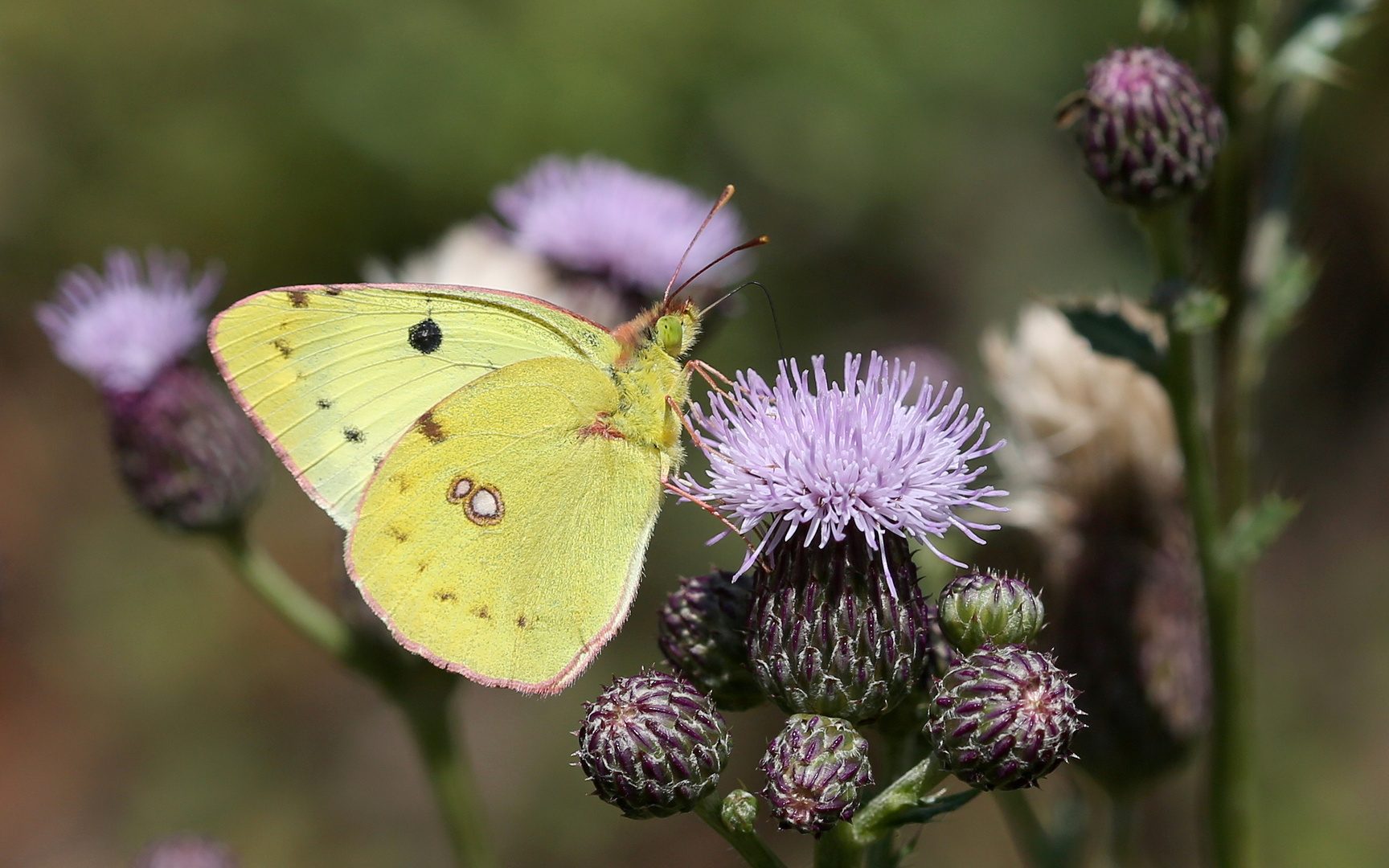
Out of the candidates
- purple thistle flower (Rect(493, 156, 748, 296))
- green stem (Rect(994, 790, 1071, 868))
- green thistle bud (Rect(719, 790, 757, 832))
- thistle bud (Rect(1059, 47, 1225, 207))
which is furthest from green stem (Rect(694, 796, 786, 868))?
purple thistle flower (Rect(493, 156, 748, 296))

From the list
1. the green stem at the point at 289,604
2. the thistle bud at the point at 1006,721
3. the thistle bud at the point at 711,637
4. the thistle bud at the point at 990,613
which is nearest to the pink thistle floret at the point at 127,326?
the green stem at the point at 289,604

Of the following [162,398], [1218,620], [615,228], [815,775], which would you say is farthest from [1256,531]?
[162,398]

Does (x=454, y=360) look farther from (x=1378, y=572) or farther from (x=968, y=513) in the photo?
(x=1378, y=572)

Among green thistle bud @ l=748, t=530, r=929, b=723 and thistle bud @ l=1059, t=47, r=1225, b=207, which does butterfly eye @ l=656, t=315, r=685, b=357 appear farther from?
thistle bud @ l=1059, t=47, r=1225, b=207

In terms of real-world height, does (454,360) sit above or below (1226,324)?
above

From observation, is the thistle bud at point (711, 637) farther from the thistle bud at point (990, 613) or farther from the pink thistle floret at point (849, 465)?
the thistle bud at point (990, 613)

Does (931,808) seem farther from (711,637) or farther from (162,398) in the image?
(162,398)

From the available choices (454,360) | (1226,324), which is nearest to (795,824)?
(454,360)
